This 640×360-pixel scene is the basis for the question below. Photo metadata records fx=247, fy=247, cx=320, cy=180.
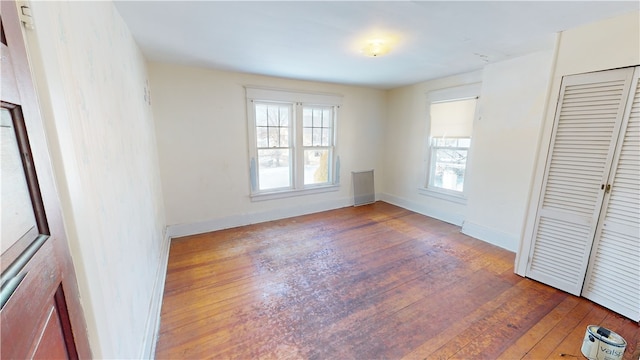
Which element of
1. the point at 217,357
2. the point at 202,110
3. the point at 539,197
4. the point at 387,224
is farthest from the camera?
the point at 387,224

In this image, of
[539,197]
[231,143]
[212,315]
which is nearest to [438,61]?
[539,197]

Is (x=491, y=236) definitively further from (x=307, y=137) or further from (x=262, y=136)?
(x=262, y=136)

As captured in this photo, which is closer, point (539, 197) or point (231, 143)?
point (539, 197)

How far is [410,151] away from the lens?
15.3ft

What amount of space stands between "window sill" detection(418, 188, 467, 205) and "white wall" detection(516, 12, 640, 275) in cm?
138

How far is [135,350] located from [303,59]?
2.97 m

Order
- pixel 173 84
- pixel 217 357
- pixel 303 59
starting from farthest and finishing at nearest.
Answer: pixel 173 84
pixel 303 59
pixel 217 357

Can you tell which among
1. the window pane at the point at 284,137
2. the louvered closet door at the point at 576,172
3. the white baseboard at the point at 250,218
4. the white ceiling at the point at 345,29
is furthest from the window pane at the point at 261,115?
the louvered closet door at the point at 576,172

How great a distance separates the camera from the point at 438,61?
3.03 m

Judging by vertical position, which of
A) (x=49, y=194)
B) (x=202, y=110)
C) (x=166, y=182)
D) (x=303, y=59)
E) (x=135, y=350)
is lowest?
(x=135, y=350)

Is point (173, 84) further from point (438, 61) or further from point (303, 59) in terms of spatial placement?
point (438, 61)

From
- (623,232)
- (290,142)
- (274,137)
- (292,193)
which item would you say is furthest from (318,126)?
(623,232)

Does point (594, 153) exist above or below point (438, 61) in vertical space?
below

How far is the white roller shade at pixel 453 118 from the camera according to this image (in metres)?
3.69
